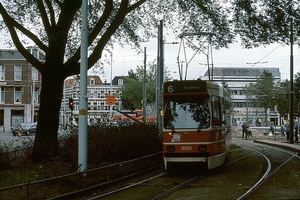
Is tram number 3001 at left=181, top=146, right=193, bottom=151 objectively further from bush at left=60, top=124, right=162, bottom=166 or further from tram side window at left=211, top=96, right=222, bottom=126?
bush at left=60, top=124, right=162, bottom=166

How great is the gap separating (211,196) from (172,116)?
4.30 m

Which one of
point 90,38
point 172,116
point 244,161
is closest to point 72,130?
point 90,38

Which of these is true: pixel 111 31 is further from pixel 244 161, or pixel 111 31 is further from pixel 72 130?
pixel 244 161

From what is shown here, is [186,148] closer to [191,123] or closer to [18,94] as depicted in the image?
[191,123]

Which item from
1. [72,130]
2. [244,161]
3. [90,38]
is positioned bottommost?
[244,161]

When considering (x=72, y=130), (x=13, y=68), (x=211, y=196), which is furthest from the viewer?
(x=13, y=68)

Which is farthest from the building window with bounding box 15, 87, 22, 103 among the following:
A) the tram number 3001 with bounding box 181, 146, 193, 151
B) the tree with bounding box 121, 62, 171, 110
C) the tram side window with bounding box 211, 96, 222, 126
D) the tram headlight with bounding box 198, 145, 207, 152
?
the tram headlight with bounding box 198, 145, 207, 152

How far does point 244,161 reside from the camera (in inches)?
742

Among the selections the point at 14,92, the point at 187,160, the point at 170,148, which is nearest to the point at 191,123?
the point at 170,148

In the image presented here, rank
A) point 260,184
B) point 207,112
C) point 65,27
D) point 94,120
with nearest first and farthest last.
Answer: point 260,184 < point 207,112 < point 65,27 < point 94,120

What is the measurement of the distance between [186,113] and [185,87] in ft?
2.74

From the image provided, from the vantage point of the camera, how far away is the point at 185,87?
564 inches

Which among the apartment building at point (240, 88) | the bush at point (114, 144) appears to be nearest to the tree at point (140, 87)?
the apartment building at point (240, 88)

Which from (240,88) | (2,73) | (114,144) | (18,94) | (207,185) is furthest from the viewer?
(240,88)
